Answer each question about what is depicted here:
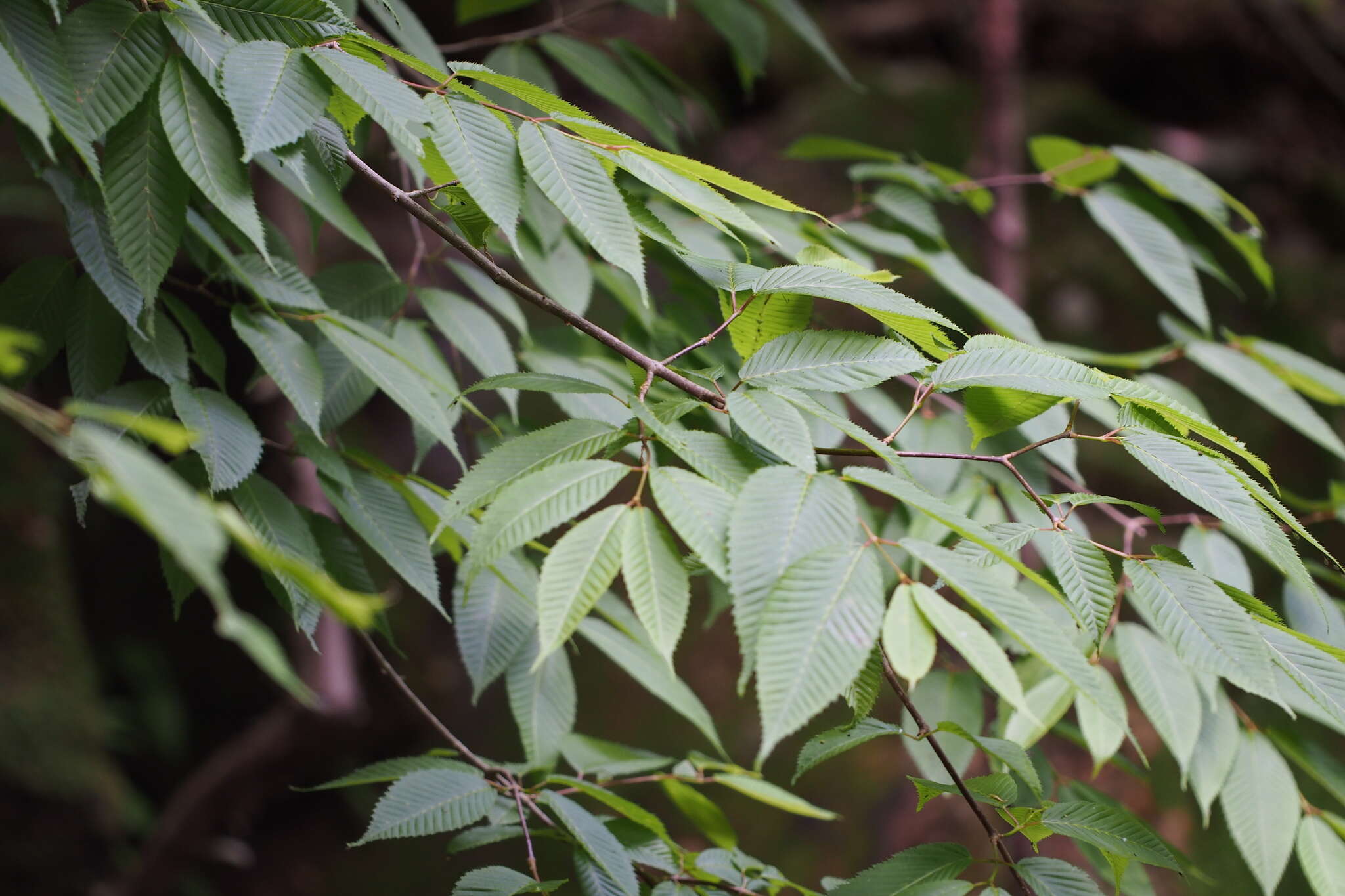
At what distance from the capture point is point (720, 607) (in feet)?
2.96

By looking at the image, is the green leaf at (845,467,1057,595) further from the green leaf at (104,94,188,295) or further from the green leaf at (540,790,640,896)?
the green leaf at (104,94,188,295)

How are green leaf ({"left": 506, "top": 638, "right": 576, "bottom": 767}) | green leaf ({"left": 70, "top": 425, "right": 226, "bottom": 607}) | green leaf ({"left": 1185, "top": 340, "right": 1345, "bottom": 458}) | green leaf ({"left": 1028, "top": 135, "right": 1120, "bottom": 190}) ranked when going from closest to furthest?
green leaf ({"left": 70, "top": 425, "right": 226, "bottom": 607})
green leaf ({"left": 506, "top": 638, "right": 576, "bottom": 767})
green leaf ({"left": 1185, "top": 340, "right": 1345, "bottom": 458})
green leaf ({"left": 1028, "top": 135, "right": 1120, "bottom": 190})

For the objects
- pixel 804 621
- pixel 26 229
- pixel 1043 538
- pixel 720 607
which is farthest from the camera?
pixel 26 229

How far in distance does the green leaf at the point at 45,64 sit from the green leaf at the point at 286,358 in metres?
0.17

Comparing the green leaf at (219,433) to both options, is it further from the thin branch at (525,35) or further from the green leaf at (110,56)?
the thin branch at (525,35)

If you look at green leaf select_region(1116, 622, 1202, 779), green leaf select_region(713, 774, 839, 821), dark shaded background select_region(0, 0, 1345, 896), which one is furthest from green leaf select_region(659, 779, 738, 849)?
dark shaded background select_region(0, 0, 1345, 896)

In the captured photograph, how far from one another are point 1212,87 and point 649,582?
400 centimetres

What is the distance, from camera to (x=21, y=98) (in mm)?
469

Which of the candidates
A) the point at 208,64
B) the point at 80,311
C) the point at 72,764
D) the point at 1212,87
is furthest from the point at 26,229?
the point at 1212,87

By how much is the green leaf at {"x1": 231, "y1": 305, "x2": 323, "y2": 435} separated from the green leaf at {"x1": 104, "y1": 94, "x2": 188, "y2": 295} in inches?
4.2

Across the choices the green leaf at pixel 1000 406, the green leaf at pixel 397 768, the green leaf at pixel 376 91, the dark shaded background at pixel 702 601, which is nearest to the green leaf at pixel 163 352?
the green leaf at pixel 376 91

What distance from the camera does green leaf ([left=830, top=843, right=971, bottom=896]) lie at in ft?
1.99

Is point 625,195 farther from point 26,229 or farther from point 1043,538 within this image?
point 26,229

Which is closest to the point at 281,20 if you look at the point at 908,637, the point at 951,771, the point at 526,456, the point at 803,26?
the point at 526,456
